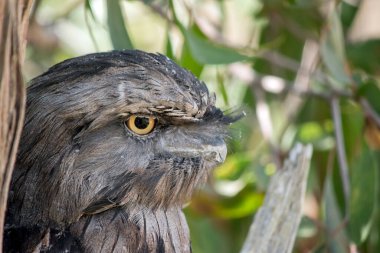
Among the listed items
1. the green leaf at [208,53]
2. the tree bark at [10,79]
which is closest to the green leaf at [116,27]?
the green leaf at [208,53]

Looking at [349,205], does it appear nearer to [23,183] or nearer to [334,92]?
[334,92]

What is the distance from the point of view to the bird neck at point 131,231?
2.45 meters

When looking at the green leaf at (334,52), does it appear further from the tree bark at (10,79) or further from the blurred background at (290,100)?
the tree bark at (10,79)

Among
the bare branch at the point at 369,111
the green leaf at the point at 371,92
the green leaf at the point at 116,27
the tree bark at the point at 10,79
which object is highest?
the tree bark at the point at 10,79

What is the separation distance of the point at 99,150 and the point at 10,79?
675 millimetres

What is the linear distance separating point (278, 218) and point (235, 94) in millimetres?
1630

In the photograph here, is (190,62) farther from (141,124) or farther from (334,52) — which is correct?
(141,124)

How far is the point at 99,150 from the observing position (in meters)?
2.47

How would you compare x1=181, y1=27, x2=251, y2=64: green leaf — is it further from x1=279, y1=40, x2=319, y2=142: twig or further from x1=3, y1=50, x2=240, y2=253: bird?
x1=279, y1=40, x2=319, y2=142: twig

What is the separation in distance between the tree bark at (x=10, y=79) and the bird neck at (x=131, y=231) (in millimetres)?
556

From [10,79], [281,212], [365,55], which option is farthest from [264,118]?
[10,79]

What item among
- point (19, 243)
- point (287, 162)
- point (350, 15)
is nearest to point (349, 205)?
point (287, 162)

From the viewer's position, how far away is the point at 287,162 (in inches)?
123

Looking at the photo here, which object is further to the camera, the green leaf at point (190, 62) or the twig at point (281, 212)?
the green leaf at point (190, 62)
